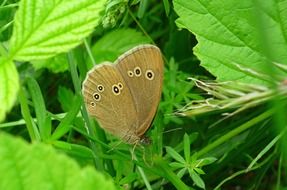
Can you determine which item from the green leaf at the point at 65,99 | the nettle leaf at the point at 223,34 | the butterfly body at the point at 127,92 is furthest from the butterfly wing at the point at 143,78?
the green leaf at the point at 65,99

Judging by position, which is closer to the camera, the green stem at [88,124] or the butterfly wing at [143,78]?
the green stem at [88,124]

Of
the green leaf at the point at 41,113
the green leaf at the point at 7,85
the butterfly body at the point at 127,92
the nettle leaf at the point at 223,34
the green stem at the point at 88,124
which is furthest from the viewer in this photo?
the butterfly body at the point at 127,92

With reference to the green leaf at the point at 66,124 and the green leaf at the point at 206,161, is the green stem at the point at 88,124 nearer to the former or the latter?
the green leaf at the point at 66,124

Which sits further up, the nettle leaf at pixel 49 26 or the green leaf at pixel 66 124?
the nettle leaf at pixel 49 26

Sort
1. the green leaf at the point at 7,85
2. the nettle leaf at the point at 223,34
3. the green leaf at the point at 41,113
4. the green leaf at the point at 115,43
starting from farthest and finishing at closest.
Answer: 1. the green leaf at the point at 115,43
2. the nettle leaf at the point at 223,34
3. the green leaf at the point at 41,113
4. the green leaf at the point at 7,85

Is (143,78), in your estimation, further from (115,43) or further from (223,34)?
(115,43)

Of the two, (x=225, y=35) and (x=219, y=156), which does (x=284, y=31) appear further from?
(x=219, y=156)

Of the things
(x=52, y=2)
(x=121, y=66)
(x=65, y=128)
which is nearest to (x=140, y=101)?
(x=121, y=66)

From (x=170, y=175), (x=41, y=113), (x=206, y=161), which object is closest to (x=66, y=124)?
(x=41, y=113)
